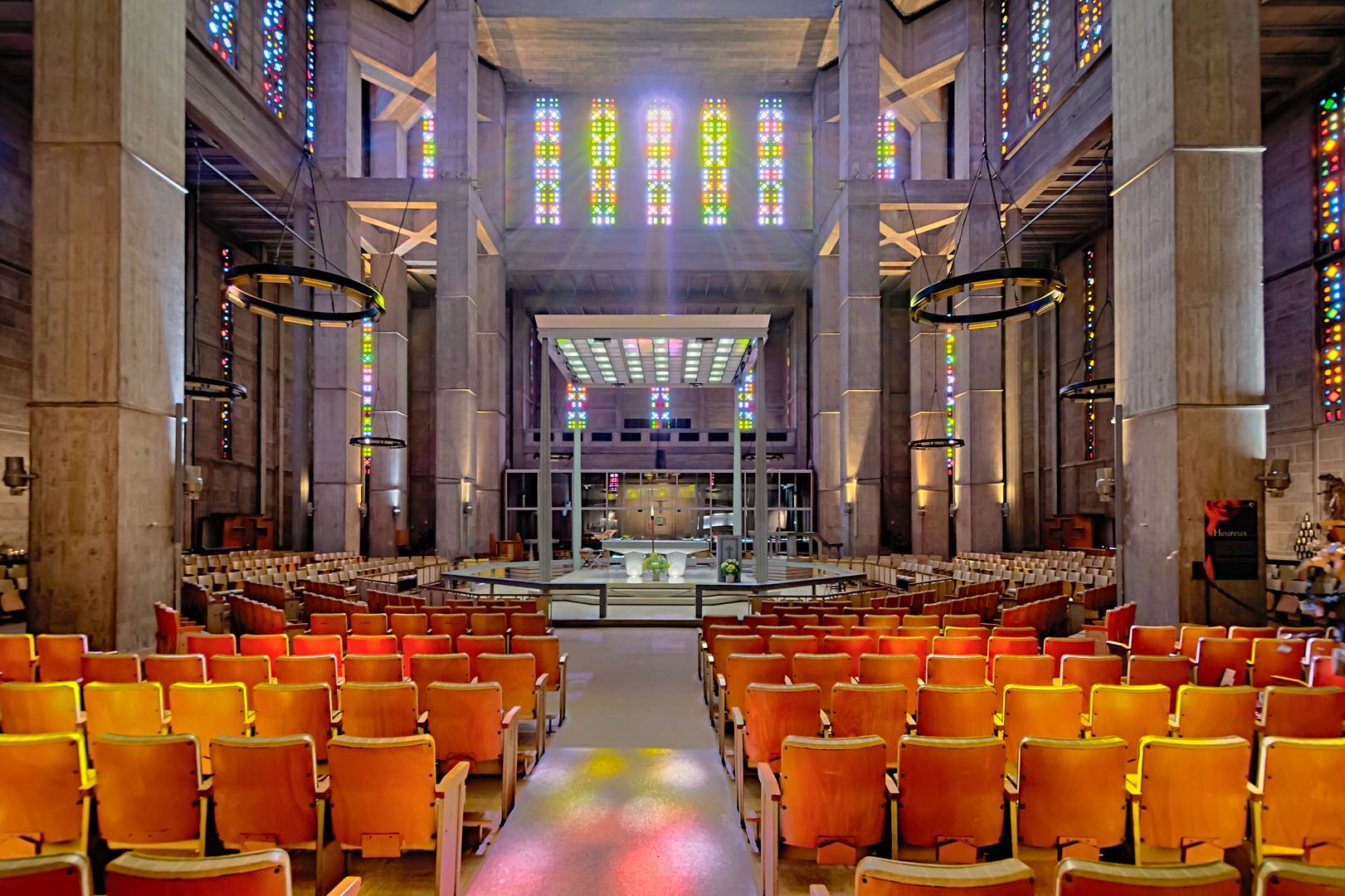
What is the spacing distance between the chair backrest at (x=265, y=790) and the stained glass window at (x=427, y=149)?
96.4 ft

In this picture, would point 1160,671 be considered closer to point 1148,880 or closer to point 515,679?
point 1148,880

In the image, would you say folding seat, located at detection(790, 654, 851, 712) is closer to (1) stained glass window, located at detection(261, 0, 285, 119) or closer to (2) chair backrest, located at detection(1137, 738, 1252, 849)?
(2) chair backrest, located at detection(1137, 738, 1252, 849)

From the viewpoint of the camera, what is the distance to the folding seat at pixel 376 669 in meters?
5.19

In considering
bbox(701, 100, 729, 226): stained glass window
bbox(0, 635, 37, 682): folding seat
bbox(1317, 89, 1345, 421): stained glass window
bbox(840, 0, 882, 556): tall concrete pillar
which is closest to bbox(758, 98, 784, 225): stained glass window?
bbox(701, 100, 729, 226): stained glass window

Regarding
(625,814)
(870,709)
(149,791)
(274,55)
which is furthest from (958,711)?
(274,55)

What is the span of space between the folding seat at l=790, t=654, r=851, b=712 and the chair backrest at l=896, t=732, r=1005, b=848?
6.44ft

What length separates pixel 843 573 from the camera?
15.6 m

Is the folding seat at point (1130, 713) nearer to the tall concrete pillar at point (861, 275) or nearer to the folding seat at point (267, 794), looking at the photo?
the folding seat at point (267, 794)

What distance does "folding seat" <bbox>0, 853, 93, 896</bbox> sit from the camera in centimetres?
A: 188

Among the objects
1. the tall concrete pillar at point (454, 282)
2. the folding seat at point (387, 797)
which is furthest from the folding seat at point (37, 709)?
the tall concrete pillar at point (454, 282)

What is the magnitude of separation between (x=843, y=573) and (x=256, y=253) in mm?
24191

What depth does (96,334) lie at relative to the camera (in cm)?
908

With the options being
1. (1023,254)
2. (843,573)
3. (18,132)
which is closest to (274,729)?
(843,573)

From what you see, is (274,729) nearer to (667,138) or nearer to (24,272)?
(24,272)
